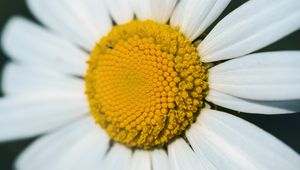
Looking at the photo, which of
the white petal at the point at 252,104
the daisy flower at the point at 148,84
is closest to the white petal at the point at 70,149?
the daisy flower at the point at 148,84

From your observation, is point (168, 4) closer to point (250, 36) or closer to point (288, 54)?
point (250, 36)

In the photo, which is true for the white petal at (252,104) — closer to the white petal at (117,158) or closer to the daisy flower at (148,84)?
the daisy flower at (148,84)

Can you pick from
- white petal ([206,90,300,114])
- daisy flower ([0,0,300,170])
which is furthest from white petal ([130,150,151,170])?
white petal ([206,90,300,114])

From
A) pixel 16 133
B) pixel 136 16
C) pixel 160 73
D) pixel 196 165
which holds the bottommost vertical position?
pixel 196 165

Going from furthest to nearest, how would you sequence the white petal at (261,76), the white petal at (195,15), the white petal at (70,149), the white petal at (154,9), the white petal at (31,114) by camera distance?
the white petal at (31,114) < the white petal at (70,149) < the white petal at (154,9) < the white petal at (195,15) < the white petal at (261,76)

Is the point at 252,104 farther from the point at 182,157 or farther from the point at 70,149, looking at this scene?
the point at 70,149

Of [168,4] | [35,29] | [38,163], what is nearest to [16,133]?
[38,163]
